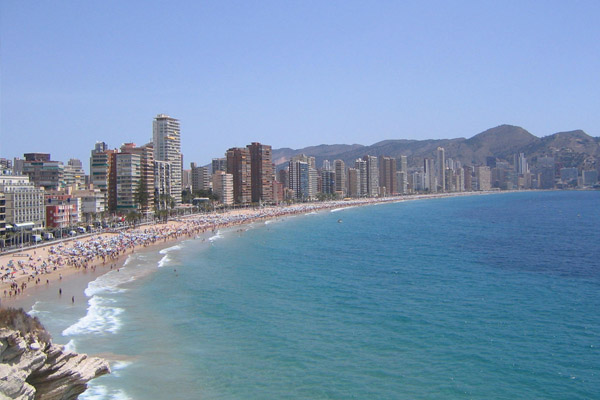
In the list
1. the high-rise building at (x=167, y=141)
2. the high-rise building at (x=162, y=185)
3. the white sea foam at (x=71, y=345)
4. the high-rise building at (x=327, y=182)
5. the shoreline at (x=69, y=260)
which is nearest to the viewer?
the white sea foam at (x=71, y=345)

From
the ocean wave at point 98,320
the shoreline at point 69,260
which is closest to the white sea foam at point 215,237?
the shoreline at point 69,260

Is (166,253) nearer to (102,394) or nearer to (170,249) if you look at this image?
(170,249)

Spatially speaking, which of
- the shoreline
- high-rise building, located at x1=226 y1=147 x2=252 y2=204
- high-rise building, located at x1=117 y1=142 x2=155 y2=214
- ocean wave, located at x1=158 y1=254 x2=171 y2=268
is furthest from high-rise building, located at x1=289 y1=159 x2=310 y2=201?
ocean wave, located at x1=158 y1=254 x2=171 y2=268

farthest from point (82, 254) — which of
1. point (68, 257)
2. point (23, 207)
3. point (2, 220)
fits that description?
point (23, 207)

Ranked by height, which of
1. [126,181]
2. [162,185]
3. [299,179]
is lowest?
[162,185]

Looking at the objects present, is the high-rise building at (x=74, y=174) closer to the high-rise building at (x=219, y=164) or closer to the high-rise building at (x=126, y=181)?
the high-rise building at (x=126, y=181)

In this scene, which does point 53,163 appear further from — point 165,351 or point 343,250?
point 165,351
